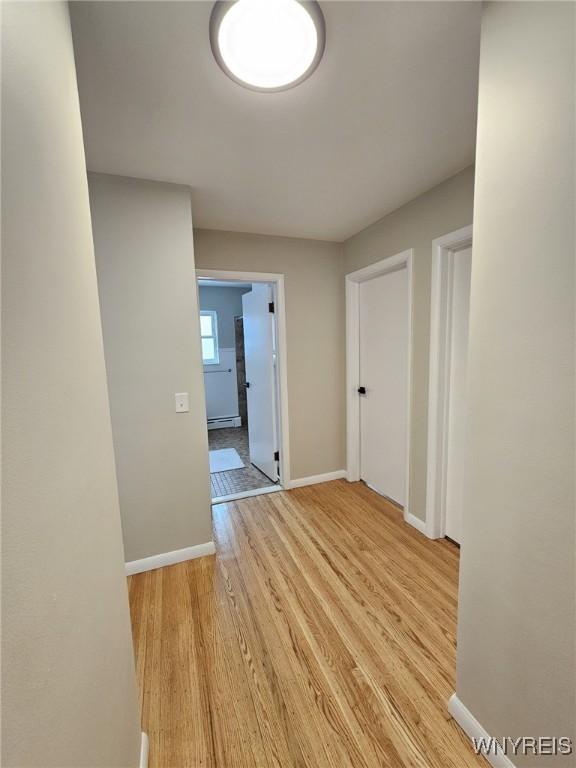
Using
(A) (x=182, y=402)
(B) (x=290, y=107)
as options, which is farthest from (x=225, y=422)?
(B) (x=290, y=107)

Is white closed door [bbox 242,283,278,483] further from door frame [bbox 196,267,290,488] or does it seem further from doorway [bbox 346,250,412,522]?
doorway [bbox 346,250,412,522]

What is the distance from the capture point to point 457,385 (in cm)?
207

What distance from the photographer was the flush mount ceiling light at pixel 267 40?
0.93 metres

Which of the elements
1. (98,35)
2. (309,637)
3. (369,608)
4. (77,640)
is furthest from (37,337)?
(369,608)

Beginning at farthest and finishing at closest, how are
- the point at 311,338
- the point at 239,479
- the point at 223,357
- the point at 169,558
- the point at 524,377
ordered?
the point at 223,357, the point at 239,479, the point at 311,338, the point at 169,558, the point at 524,377

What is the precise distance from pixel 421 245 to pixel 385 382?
107 cm

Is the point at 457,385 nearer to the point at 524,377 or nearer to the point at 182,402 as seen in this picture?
the point at 524,377

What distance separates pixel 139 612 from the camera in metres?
1.68

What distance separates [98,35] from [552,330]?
5.19 feet

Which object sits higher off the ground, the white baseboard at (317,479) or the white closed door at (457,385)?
the white closed door at (457,385)

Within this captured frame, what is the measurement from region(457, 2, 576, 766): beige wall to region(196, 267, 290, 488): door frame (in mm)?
1912

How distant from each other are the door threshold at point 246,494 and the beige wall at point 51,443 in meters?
1.97

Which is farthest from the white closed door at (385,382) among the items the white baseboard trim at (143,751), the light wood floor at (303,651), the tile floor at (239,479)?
the white baseboard trim at (143,751)

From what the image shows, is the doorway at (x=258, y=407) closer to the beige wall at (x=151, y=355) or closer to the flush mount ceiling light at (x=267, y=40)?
the beige wall at (x=151, y=355)
